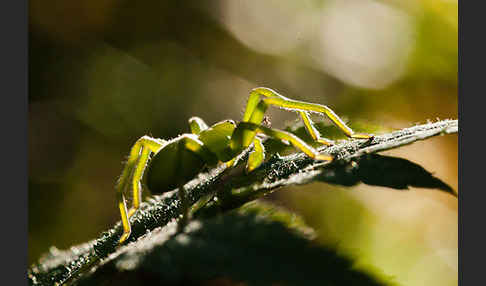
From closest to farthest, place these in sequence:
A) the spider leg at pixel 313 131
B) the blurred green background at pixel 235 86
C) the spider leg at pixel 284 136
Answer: the spider leg at pixel 284 136 → the spider leg at pixel 313 131 → the blurred green background at pixel 235 86

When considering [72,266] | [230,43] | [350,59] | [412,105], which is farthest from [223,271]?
[230,43]

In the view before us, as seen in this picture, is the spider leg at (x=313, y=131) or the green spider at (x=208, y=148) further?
the spider leg at (x=313, y=131)

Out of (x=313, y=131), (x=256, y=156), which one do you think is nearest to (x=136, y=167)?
(x=256, y=156)

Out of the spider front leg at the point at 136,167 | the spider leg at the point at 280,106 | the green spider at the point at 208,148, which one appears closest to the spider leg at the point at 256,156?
the green spider at the point at 208,148

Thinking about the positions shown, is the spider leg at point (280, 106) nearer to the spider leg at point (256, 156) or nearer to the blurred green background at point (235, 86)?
the spider leg at point (256, 156)

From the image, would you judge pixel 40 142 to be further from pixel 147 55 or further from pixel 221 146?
pixel 221 146
